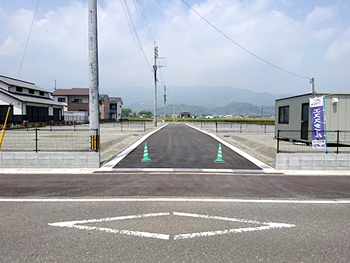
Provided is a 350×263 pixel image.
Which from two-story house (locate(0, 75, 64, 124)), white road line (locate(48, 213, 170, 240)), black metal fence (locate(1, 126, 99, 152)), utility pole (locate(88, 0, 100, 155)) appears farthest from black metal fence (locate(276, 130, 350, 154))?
two-story house (locate(0, 75, 64, 124))

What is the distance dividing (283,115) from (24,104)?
3477 cm

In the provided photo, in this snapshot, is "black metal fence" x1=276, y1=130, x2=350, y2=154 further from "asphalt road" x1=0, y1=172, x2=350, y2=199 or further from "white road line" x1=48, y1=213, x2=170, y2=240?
"white road line" x1=48, y1=213, x2=170, y2=240

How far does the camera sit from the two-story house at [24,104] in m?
35.8

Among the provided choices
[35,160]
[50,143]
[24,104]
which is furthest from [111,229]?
[24,104]

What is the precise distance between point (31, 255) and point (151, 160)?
8.01 metres

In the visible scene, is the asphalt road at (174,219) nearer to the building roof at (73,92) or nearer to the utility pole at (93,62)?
the utility pole at (93,62)

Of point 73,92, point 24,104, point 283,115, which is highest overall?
point 73,92

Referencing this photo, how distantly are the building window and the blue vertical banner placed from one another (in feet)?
23.9

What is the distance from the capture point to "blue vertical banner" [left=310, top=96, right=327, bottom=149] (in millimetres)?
10797

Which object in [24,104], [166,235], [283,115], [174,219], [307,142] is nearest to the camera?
[166,235]

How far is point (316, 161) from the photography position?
9586 millimetres

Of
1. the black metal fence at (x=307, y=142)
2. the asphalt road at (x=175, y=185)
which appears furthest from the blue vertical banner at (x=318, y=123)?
the asphalt road at (x=175, y=185)

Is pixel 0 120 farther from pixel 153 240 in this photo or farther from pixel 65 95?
pixel 153 240

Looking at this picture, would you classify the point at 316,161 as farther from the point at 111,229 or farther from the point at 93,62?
the point at 93,62
